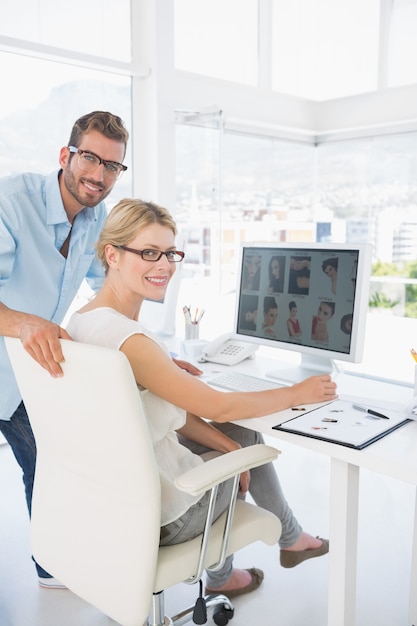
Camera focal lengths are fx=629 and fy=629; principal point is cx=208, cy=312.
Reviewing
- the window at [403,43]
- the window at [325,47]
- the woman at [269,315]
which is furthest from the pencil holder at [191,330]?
the window at [403,43]

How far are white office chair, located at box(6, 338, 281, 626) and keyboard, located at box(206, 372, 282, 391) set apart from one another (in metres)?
0.46

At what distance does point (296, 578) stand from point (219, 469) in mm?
1062

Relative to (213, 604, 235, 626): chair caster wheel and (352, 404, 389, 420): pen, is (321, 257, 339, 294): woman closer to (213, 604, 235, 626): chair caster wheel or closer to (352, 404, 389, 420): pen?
(352, 404, 389, 420): pen

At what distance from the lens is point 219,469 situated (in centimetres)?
143

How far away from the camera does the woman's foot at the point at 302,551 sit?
2164mm

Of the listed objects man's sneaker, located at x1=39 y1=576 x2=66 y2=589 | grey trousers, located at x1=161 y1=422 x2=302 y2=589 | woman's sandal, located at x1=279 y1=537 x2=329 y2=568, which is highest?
grey trousers, located at x1=161 y1=422 x2=302 y2=589

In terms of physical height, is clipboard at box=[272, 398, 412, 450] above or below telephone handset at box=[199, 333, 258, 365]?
below

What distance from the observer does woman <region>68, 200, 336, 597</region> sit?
4.99ft

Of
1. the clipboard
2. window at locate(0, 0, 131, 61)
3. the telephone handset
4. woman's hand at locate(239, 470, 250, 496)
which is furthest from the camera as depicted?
window at locate(0, 0, 131, 61)

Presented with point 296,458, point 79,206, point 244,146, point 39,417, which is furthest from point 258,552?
point 244,146

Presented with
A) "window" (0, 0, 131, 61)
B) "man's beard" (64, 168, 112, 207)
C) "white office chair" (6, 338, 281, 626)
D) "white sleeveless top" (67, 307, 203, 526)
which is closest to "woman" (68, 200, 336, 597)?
"white sleeveless top" (67, 307, 203, 526)

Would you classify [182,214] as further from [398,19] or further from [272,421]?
[272,421]

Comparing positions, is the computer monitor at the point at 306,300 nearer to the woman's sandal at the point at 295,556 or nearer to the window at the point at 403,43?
the woman's sandal at the point at 295,556

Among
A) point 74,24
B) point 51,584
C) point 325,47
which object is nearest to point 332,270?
point 51,584
